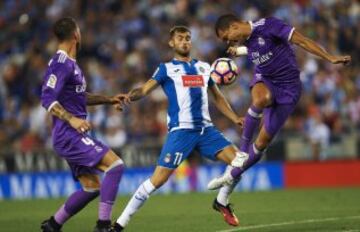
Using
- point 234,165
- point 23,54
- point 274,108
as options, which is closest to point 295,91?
point 274,108

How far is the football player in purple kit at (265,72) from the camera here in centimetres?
1032

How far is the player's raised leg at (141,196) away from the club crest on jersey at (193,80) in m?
1.03

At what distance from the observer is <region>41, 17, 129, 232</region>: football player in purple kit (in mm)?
9117

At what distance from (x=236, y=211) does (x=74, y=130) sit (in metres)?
4.33

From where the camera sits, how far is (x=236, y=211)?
12.9 m

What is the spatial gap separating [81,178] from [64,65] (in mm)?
1305

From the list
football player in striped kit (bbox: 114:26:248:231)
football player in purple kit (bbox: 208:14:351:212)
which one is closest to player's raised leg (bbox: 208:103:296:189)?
football player in purple kit (bbox: 208:14:351:212)

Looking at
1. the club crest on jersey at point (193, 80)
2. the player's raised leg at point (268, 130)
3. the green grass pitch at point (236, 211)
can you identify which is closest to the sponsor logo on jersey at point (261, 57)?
the player's raised leg at point (268, 130)

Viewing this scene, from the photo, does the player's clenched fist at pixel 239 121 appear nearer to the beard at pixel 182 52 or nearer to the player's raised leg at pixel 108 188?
the beard at pixel 182 52

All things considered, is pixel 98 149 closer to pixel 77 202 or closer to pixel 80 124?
pixel 80 124

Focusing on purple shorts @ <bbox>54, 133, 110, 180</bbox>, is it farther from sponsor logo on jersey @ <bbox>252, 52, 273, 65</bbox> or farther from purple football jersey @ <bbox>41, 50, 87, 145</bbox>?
sponsor logo on jersey @ <bbox>252, 52, 273, 65</bbox>

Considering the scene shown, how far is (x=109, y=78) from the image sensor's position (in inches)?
841

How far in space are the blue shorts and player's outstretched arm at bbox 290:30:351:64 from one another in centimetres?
142

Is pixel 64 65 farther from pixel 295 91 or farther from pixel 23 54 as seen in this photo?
pixel 23 54
